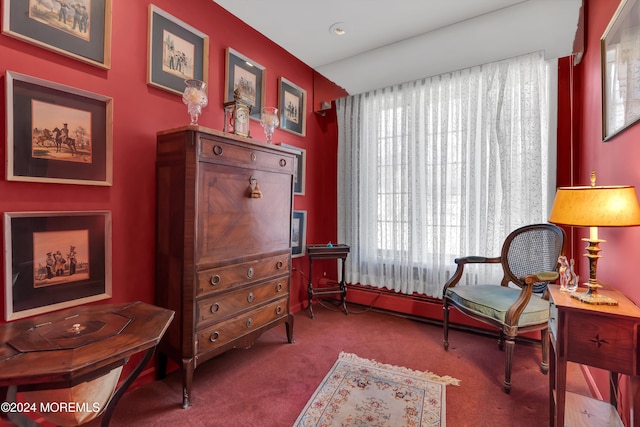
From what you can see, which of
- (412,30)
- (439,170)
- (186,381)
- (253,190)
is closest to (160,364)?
(186,381)

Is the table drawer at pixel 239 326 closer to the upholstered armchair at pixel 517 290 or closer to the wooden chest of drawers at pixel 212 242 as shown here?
the wooden chest of drawers at pixel 212 242

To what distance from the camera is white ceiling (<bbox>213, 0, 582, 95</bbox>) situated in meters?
2.52

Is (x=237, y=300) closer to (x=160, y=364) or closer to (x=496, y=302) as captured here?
(x=160, y=364)

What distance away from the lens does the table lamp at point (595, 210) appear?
1.37 meters

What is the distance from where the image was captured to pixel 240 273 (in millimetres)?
2188

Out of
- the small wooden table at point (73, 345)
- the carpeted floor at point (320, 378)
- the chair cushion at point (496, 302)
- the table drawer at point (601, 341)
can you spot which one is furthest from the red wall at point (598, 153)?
the small wooden table at point (73, 345)

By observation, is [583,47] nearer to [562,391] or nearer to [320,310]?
[562,391]

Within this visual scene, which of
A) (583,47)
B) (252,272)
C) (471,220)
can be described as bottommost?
(252,272)

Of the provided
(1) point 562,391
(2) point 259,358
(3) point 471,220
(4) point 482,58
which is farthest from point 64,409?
(4) point 482,58

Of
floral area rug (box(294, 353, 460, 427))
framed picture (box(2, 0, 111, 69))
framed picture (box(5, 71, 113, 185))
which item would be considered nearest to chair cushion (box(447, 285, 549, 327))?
floral area rug (box(294, 353, 460, 427))

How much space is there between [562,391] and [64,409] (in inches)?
85.4

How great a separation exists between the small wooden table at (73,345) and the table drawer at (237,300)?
0.51m

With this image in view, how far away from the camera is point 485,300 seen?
232 cm

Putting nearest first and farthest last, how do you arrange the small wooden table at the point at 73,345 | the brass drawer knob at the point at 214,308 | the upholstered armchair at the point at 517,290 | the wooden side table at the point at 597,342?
the small wooden table at the point at 73,345 → the wooden side table at the point at 597,342 → the brass drawer knob at the point at 214,308 → the upholstered armchair at the point at 517,290
